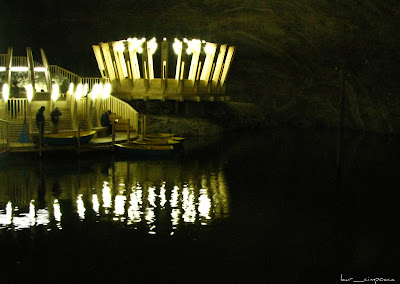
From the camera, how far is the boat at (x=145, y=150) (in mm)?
25498

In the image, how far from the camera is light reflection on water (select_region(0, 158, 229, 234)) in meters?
14.1

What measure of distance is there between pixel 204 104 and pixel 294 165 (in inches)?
675

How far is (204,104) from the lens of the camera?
41.0 m

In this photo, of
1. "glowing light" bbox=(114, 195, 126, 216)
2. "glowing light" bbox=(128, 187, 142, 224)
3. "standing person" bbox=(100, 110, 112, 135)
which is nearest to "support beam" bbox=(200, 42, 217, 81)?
"standing person" bbox=(100, 110, 112, 135)

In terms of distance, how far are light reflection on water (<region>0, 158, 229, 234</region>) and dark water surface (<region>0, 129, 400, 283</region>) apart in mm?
36

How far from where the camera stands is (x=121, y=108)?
32062 mm

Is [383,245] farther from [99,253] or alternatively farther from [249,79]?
[249,79]

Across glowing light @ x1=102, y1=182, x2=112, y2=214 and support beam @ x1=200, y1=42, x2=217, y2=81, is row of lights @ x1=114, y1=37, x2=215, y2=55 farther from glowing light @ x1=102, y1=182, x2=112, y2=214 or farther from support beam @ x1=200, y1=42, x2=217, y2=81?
glowing light @ x1=102, y1=182, x2=112, y2=214

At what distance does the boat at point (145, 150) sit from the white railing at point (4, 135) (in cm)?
482

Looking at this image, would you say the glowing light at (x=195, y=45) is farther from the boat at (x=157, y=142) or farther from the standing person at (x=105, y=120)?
the boat at (x=157, y=142)

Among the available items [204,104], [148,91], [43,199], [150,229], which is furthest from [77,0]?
[150,229]

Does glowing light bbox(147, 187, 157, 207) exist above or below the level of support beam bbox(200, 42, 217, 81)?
below

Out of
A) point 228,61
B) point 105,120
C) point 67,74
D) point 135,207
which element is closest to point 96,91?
point 105,120

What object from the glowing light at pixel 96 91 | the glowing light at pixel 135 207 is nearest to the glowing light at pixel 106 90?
the glowing light at pixel 96 91
